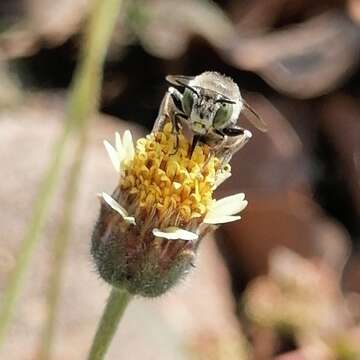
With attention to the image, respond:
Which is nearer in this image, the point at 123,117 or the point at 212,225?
the point at 212,225

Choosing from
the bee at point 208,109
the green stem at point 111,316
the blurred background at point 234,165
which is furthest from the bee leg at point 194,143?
the blurred background at point 234,165

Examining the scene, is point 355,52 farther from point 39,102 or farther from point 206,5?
point 39,102

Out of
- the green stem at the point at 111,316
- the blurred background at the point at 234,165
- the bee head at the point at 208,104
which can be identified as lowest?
the blurred background at the point at 234,165

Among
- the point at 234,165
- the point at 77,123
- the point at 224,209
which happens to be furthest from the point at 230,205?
the point at 234,165

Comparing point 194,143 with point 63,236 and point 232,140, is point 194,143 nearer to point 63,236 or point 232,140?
point 232,140

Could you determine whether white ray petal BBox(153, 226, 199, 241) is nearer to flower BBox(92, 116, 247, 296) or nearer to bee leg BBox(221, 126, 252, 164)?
flower BBox(92, 116, 247, 296)

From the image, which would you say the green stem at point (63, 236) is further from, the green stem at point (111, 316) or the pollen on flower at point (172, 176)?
the green stem at point (111, 316)

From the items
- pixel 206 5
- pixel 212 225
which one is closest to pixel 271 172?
pixel 206 5
